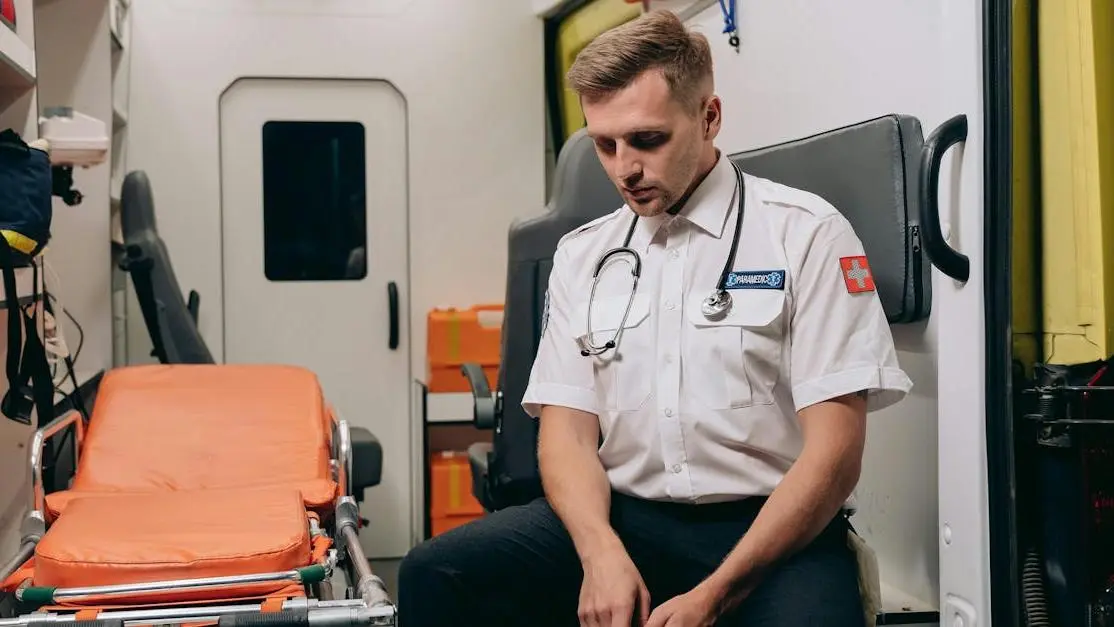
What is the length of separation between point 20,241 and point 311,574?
93 cm

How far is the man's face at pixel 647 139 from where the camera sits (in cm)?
195

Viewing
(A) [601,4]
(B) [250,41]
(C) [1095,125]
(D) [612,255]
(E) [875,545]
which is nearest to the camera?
(C) [1095,125]

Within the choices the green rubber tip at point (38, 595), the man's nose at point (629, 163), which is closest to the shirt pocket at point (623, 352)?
the man's nose at point (629, 163)

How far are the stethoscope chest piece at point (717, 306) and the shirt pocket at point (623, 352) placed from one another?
13 cm

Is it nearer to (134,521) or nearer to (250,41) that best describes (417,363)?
(250,41)

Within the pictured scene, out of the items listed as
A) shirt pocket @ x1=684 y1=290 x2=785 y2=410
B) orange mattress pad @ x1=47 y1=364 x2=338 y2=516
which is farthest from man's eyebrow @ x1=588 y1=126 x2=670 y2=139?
orange mattress pad @ x1=47 y1=364 x2=338 y2=516

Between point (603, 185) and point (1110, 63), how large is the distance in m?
1.40

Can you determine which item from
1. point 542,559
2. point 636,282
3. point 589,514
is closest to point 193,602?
point 542,559

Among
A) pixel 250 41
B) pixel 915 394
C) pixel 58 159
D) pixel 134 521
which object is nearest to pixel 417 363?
pixel 250 41

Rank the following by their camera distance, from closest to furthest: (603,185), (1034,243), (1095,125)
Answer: (1095,125)
(1034,243)
(603,185)

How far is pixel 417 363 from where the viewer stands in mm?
4773

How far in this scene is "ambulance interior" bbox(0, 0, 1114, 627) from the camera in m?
1.66

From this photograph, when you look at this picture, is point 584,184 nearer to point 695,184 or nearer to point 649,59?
point 695,184

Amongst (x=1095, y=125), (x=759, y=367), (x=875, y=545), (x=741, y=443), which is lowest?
(x=875, y=545)
